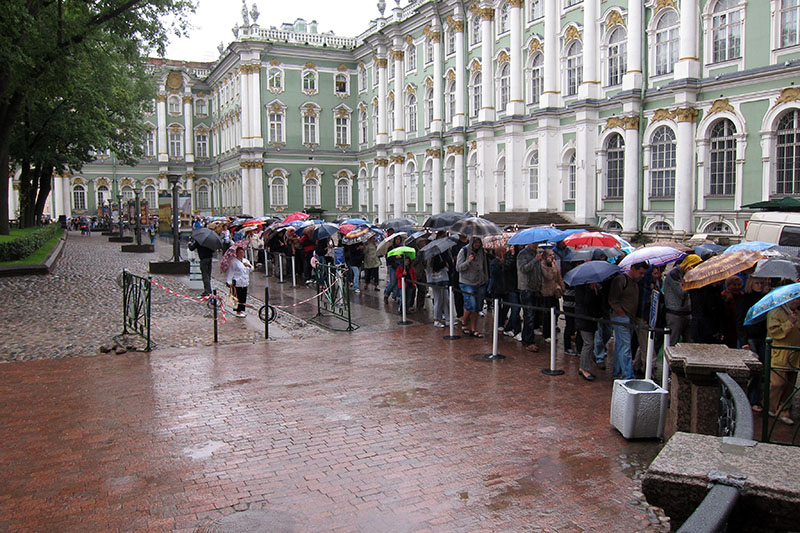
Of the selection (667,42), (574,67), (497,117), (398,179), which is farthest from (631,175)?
(398,179)

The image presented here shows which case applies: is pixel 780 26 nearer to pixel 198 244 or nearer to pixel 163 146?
pixel 198 244

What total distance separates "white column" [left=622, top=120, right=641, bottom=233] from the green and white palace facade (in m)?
0.07

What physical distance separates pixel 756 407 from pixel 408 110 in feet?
143

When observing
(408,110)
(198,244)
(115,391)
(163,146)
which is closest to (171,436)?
(115,391)

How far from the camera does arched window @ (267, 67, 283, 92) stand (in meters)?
57.6

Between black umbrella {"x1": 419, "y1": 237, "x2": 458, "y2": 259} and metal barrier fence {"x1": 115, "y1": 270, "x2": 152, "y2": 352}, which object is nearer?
metal barrier fence {"x1": 115, "y1": 270, "x2": 152, "y2": 352}

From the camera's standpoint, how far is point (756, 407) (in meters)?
8.45

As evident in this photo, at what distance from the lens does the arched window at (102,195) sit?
230 ft

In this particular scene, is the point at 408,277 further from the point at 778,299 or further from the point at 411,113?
the point at 411,113

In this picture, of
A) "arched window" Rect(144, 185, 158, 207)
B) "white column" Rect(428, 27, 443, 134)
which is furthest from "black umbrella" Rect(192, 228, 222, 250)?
"arched window" Rect(144, 185, 158, 207)

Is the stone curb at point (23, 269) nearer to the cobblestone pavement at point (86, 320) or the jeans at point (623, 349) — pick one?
the cobblestone pavement at point (86, 320)

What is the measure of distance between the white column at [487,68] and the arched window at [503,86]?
0.45 meters

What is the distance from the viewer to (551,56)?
3372 cm

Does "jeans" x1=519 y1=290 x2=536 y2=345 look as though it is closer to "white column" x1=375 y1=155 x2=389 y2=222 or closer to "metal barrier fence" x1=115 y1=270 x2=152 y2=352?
"metal barrier fence" x1=115 y1=270 x2=152 y2=352
